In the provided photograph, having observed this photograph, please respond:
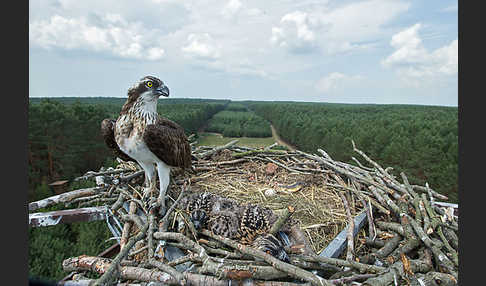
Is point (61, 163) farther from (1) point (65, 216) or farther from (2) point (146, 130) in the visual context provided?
(2) point (146, 130)

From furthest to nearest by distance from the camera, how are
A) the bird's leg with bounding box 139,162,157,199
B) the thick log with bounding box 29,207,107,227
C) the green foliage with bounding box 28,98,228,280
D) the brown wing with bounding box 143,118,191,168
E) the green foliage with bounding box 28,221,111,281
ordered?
the green foliage with bounding box 28,98,228,280, the green foliage with bounding box 28,221,111,281, the bird's leg with bounding box 139,162,157,199, the brown wing with bounding box 143,118,191,168, the thick log with bounding box 29,207,107,227

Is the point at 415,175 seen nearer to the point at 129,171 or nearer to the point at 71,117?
the point at 129,171

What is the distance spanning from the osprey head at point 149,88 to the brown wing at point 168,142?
0.31 m

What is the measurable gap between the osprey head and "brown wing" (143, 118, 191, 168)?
0.31 m

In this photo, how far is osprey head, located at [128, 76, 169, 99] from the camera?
2705 mm

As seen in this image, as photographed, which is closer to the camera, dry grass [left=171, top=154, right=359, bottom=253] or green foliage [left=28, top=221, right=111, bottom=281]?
dry grass [left=171, top=154, right=359, bottom=253]

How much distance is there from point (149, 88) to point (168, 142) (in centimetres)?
59

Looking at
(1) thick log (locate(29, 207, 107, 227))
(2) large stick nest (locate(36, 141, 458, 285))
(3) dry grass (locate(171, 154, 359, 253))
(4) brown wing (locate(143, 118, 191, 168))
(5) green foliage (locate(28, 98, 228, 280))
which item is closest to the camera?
(2) large stick nest (locate(36, 141, 458, 285))

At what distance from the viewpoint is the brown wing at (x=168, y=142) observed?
263 cm

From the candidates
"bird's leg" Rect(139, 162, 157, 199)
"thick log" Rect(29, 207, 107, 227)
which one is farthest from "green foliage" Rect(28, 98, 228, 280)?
"bird's leg" Rect(139, 162, 157, 199)

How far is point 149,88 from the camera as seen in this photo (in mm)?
2717

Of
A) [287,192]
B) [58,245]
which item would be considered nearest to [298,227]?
[287,192]

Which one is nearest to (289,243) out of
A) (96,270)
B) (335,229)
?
(335,229)

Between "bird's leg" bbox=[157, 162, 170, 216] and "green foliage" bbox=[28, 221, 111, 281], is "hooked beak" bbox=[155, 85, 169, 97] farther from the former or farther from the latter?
"green foliage" bbox=[28, 221, 111, 281]
